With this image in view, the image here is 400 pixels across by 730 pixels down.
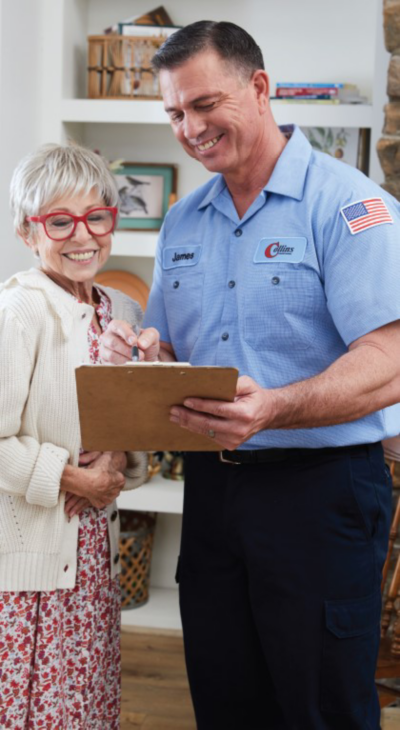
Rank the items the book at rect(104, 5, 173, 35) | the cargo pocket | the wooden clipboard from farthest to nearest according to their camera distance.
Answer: the book at rect(104, 5, 173, 35) → the cargo pocket → the wooden clipboard

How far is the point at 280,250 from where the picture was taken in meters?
1.85

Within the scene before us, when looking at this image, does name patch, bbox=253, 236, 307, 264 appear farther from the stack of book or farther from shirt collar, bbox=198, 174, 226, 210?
the stack of book

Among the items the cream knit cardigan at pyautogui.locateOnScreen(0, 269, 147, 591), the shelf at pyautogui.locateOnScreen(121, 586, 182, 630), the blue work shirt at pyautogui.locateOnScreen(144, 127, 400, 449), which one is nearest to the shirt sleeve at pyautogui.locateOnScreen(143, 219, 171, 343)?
the blue work shirt at pyautogui.locateOnScreen(144, 127, 400, 449)

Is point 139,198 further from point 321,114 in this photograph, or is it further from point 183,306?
point 183,306

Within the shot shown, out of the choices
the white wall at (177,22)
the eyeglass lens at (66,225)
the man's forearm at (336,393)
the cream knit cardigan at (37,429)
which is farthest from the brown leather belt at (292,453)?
the white wall at (177,22)

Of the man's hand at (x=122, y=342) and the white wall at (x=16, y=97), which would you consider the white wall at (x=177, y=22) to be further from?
the man's hand at (x=122, y=342)

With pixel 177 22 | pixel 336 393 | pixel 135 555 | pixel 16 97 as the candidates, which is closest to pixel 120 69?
pixel 177 22

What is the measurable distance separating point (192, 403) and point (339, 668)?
2.23 feet

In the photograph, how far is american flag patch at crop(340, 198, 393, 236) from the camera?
69.1 inches

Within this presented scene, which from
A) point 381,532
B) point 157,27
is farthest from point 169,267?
point 157,27

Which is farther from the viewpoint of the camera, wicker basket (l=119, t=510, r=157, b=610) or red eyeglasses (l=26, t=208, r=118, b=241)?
wicker basket (l=119, t=510, r=157, b=610)

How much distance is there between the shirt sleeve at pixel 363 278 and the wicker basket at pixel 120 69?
6.70 feet

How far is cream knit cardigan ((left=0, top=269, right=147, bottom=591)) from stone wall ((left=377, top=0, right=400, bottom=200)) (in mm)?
1638

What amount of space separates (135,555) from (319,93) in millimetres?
1993
